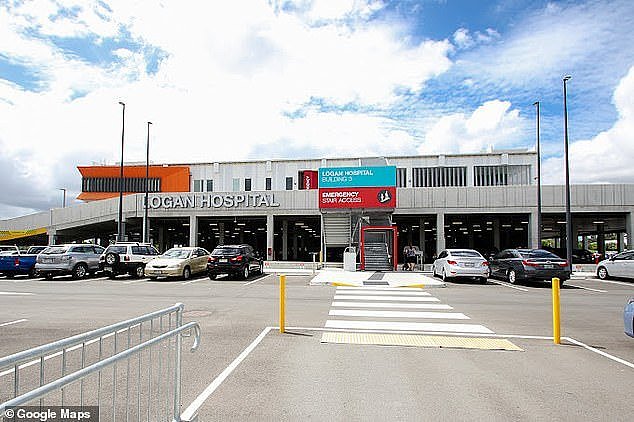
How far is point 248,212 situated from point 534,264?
2207 centimetres

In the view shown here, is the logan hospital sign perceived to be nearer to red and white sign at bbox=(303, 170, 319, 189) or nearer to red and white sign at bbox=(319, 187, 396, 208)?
red and white sign at bbox=(319, 187, 396, 208)

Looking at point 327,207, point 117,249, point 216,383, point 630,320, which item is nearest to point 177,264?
point 117,249

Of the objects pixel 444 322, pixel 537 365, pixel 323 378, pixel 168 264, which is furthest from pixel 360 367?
pixel 168 264

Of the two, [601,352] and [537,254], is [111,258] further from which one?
[601,352]

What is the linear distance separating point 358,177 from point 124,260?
599 inches

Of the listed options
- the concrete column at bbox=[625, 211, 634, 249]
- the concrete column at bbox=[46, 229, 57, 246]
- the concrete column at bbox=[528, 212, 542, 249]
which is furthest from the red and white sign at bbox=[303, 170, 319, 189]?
the concrete column at bbox=[625, 211, 634, 249]

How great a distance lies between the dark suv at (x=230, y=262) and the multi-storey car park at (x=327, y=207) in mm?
7341

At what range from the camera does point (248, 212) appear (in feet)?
119

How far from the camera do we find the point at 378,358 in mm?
7219

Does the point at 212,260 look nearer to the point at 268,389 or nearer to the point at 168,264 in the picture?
the point at 168,264

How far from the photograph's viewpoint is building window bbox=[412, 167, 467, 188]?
56.4m

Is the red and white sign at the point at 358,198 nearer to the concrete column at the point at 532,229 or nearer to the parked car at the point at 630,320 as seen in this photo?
the concrete column at the point at 532,229

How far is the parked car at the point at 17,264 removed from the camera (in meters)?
23.4

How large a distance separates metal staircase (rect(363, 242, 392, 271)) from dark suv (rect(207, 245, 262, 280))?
7862 millimetres
